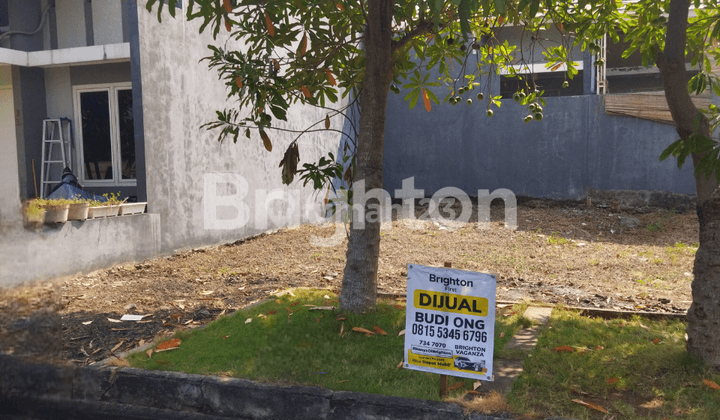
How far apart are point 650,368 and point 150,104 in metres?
7.32

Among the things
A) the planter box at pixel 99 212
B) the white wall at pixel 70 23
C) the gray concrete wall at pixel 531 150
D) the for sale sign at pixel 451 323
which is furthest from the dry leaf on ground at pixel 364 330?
the gray concrete wall at pixel 531 150

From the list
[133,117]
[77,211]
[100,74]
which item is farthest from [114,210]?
[100,74]

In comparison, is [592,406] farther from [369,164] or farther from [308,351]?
[369,164]

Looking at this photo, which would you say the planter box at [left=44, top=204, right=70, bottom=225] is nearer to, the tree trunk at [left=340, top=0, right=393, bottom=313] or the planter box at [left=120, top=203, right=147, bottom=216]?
the planter box at [left=120, top=203, right=147, bottom=216]

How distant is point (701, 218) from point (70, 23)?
1071 cm

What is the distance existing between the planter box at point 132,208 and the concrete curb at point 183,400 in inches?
171

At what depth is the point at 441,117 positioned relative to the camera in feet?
49.5

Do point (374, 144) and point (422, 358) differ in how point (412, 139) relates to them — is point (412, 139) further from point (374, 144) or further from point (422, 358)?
point (422, 358)

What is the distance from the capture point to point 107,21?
10258mm

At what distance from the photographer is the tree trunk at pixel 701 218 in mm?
4023

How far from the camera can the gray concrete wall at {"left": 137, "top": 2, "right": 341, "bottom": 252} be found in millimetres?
8422

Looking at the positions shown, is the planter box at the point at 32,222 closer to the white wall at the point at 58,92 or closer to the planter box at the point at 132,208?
the planter box at the point at 132,208

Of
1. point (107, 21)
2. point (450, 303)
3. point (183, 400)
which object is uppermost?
point (107, 21)

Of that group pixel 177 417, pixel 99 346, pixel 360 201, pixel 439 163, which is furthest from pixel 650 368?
pixel 439 163
